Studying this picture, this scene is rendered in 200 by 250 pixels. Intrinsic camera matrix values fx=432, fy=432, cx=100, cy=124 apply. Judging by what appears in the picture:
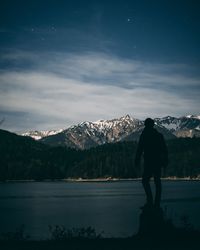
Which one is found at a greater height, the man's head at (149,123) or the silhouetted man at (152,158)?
the man's head at (149,123)

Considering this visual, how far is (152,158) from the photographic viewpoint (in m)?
19.0

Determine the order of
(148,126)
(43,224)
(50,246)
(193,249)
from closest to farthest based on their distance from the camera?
(193,249), (50,246), (148,126), (43,224)

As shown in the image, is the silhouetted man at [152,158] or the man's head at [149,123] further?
the man's head at [149,123]

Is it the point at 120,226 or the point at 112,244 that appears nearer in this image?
the point at 112,244

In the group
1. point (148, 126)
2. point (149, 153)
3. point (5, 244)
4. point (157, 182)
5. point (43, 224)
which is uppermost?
point (148, 126)

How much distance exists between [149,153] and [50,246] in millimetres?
5970

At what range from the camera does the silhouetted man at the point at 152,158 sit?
18859 mm

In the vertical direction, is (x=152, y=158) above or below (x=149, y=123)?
below

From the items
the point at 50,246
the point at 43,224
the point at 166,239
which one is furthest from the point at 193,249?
the point at 43,224

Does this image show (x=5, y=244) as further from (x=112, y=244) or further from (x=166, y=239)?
(x=166, y=239)

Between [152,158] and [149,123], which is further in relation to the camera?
[149,123]

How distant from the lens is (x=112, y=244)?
54.3 ft

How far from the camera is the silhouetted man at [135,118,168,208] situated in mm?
18859

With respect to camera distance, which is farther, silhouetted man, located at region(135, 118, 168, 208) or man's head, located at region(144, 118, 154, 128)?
man's head, located at region(144, 118, 154, 128)
